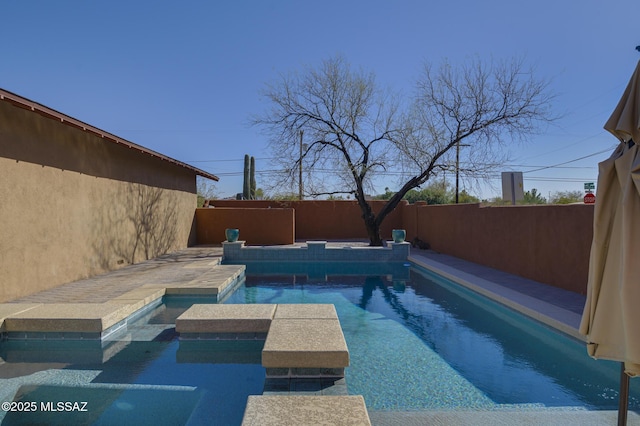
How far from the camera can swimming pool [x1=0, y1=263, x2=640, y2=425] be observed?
11.3 ft

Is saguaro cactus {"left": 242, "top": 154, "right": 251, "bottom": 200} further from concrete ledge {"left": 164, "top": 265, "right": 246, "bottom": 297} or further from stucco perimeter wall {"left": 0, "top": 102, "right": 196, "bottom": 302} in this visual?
concrete ledge {"left": 164, "top": 265, "right": 246, "bottom": 297}

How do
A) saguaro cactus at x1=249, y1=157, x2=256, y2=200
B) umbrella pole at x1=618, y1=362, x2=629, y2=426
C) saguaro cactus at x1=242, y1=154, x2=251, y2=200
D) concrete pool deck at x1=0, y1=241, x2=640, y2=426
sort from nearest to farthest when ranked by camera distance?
umbrella pole at x1=618, y1=362, x2=629, y2=426, concrete pool deck at x1=0, y1=241, x2=640, y2=426, saguaro cactus at x1=242, y1=154, x2=251, y2=200, saguaro cactus at x1=249, y1=157, x2=256, y2=200

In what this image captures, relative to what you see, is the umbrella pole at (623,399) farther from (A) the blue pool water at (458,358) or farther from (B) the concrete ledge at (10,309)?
(B) the concrete ledge at (10,309)

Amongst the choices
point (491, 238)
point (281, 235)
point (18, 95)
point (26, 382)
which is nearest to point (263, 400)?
point (26, 382)

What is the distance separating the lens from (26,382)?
3816 millimetres

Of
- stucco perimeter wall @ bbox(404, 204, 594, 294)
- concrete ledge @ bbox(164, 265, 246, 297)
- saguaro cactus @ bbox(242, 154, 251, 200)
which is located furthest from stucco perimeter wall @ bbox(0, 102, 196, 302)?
saguaro cactus @ bbox(242, 154, 251, 200)

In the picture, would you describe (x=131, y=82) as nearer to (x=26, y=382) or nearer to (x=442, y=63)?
(x=442, y=63)

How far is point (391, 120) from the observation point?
533 inches

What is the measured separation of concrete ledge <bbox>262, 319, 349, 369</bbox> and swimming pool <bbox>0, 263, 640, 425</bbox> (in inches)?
18.2

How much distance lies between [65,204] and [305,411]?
757 cm

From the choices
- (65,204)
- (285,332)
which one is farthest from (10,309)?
(285,332)

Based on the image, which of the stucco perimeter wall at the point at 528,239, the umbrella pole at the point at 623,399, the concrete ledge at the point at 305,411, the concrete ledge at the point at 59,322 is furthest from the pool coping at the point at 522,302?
the concrete ledge at the point at 59,322

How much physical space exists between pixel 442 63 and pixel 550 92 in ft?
11.4

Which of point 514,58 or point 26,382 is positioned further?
point 514,58
